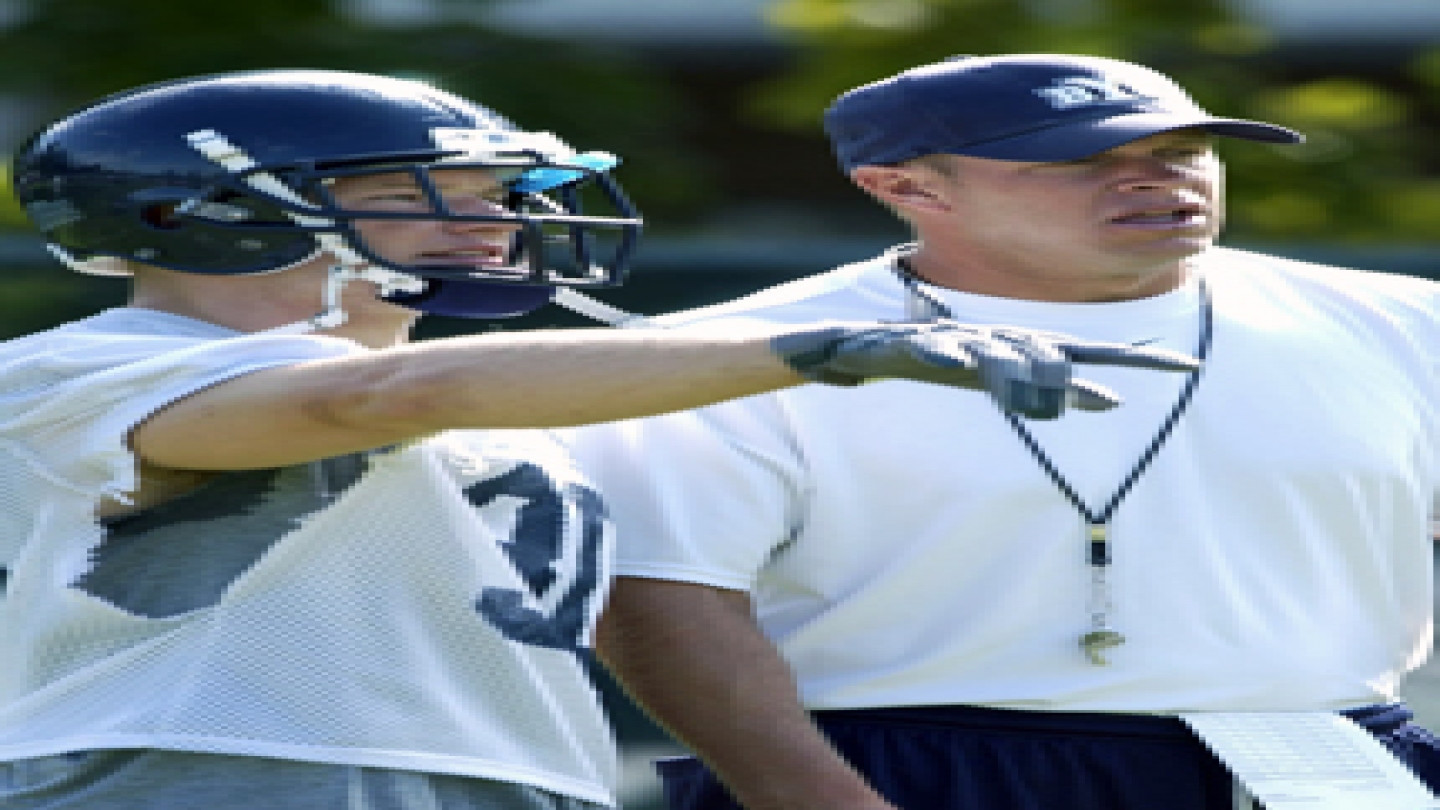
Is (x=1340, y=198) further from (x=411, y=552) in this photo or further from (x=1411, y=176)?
(x=411, y=552)

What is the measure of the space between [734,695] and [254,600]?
610mm

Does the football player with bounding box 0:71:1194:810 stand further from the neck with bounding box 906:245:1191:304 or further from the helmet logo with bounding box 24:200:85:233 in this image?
the neck with bounding box 906:245:1191:304

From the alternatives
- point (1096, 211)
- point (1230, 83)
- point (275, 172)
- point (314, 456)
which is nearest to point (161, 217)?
point (275, 172)

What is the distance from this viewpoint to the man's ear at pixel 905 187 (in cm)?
263

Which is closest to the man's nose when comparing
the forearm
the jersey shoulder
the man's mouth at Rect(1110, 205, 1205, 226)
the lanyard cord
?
the forearm

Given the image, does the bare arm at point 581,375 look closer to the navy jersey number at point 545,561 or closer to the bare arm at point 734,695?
the navy jersey number at point 545,561

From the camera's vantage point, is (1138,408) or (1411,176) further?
(1411,176)

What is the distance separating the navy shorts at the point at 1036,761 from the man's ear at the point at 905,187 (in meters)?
0.52

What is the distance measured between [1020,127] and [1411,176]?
2.98 m

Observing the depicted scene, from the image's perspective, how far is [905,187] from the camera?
2658 millimetres

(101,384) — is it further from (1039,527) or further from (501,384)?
(1039,527)

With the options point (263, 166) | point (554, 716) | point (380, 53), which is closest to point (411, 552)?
point (554, 716)

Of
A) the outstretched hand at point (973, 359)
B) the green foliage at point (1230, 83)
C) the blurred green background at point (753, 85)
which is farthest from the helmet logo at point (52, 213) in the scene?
the green foliage at point (1230, 83)

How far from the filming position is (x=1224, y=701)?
2512 mm
